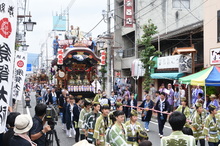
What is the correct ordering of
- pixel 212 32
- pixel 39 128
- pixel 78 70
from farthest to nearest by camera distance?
pixel 78 70 < pixel 212 32 < pixel 39 128

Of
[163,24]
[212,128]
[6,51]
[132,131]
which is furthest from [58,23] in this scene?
[6,51]

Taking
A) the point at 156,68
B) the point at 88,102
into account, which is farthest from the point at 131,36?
the point at 88,102

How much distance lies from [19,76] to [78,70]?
8.17 m

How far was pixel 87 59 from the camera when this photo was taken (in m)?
19.2

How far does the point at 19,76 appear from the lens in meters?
Result: 11.8

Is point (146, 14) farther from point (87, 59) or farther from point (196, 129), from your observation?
point (196, 129)

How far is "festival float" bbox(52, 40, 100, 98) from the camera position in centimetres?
1880

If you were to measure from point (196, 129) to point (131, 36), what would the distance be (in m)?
27.4

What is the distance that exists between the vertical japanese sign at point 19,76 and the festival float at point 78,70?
6.07 metres

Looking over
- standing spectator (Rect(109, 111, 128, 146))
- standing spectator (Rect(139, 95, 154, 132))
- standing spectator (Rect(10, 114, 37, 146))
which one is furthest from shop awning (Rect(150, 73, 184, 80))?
standing spectator (Rect(10, 114, 37, 146))

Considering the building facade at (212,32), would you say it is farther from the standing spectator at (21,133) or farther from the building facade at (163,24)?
the standing spectator at (21,133)

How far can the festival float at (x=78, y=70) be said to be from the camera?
18.8 meters

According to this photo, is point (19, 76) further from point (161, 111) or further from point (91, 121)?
point (161, 111)

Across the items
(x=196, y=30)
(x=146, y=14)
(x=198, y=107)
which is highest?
(x=146, y=14)
